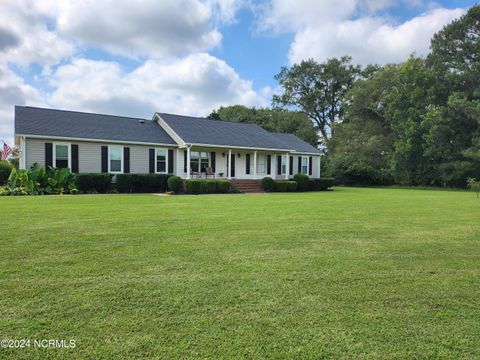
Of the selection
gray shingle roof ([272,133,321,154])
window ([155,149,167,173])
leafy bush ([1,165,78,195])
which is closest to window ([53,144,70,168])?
leafy bush ([1,165,78,195])

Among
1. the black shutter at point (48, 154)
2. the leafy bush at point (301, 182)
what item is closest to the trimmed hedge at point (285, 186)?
the leafy bush at point (301, 182)

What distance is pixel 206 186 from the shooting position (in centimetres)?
1773

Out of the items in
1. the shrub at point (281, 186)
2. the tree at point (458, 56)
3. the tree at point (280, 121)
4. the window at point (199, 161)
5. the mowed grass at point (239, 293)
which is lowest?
the mowed grass at point (239, 293)

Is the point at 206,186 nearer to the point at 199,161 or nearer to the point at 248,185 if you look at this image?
the point at 248,185

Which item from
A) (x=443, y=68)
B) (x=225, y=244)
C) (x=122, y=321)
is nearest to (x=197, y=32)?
(x=225, y=244)

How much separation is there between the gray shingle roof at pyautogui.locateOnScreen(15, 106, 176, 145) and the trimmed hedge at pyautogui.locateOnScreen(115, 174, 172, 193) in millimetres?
2679

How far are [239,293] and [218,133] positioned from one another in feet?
67.8

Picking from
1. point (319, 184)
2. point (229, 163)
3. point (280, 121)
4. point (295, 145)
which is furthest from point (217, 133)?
point (280, 121)

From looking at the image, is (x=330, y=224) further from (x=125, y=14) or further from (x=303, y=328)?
(x=125, y=14)

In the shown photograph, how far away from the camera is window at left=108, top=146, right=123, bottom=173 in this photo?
1894cm

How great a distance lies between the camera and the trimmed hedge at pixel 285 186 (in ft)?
67.2

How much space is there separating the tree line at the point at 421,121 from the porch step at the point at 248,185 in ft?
43.4

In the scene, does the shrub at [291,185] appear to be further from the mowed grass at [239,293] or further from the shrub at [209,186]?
the mowed grass at [239,293]

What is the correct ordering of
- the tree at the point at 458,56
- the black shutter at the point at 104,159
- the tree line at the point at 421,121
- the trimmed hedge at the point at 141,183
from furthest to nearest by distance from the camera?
1. the tree at the point at 458,56
2. the tree line at the point at 421,121
3. the black shutter at the point at 104,159
4. the trimmed hedge at the point at 141,183
